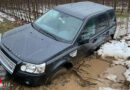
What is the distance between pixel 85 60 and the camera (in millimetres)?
5637

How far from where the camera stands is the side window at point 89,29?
5.05 metres

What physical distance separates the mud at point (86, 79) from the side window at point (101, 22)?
114 cm

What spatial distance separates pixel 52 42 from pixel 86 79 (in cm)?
135

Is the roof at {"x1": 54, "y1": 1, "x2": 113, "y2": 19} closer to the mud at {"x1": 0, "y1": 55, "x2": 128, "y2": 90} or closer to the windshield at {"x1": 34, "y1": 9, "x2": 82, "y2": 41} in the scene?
the windshield at {"x1": 34, "y1": 9, "x2": 82, "y2": 41}

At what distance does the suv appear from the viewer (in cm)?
389

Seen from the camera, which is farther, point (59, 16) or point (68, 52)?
point (59, 16)

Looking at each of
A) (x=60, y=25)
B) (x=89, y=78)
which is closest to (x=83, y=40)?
(x=60, y=25)

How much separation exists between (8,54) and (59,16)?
78.3 inches

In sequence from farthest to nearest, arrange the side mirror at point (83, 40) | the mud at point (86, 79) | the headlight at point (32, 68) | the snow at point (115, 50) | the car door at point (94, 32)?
the snow at point (115, 50)
the car door at point (94, 32)
the side mirror at point (83, 40)
the mud at point (86, 79)
the headlight at point (32, 68)

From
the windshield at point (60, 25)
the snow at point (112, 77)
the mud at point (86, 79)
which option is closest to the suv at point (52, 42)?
the windshield at point (60, 25)

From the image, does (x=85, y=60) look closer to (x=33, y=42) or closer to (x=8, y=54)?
(x=33, y=42)

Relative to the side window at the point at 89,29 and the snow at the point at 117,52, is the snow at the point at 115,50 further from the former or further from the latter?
the side window at the point at 89,29

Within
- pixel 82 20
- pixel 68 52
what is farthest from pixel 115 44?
pixel 68 52

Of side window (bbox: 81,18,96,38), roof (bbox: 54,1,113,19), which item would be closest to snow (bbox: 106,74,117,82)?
side window (bbox: 81,18,96,38)
